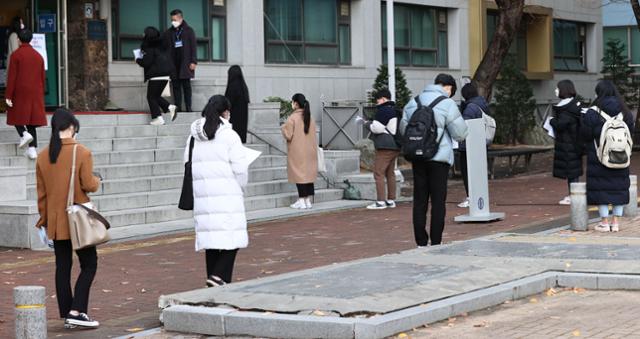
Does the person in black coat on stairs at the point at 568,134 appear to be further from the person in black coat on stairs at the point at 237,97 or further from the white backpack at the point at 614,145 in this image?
the person in black coat on stairs at the point at 237,97

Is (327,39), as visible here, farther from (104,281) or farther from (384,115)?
(104,281)

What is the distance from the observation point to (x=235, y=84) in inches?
798

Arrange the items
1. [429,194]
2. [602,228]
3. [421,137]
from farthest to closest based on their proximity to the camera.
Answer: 1. [602,228]
2. [429,194]
3. [421,137]

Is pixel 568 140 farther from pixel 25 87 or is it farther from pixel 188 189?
pixel 188 189

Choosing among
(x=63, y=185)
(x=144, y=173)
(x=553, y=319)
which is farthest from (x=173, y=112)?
(x=553, y=319)

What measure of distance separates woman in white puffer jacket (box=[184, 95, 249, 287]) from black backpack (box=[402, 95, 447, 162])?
9.33 feet

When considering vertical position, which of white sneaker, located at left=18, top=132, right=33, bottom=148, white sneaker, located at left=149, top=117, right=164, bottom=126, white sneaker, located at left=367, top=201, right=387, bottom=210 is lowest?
white sneaker, located at left=367, top=201, right=387, bottom=210

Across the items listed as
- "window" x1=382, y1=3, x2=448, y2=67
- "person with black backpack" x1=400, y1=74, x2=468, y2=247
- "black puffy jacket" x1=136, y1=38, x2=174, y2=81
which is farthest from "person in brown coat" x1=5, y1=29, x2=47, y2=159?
"window" x1=382, y1=3, x2=448, y2=67

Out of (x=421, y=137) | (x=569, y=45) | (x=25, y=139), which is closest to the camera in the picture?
(x=421, y=137)

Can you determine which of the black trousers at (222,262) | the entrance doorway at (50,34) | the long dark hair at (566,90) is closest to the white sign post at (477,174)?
the long dark hair at (566,90)

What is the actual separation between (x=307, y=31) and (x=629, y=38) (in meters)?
23.5

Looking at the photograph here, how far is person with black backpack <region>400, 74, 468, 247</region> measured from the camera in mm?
12922

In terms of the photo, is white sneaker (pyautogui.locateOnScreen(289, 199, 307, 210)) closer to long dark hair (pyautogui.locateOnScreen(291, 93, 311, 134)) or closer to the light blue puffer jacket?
long dark hair (pyautogui.locateOnScreen(291, 93, 311, 134))

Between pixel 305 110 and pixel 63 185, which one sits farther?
pixel 305 110
